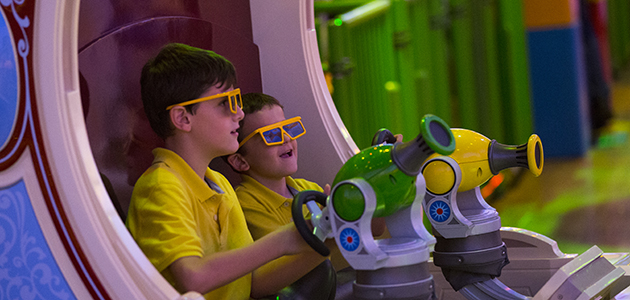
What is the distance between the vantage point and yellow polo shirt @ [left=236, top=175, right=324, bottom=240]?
121 centimetres

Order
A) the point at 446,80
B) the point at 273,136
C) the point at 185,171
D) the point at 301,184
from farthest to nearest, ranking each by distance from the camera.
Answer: the point at 446,80, the point at 301,184, the point at 273,136, the point at 185,171

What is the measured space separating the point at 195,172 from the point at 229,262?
0.20 meters

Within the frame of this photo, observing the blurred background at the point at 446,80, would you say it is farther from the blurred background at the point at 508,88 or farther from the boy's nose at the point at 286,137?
the boy's nose at the point at 286,137

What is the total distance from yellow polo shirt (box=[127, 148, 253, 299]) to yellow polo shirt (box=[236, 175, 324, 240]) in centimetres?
9

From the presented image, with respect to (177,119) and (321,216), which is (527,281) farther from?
(177,119)

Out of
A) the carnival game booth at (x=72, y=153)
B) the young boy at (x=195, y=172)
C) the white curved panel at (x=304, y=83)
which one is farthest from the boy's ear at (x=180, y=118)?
the white curved panel at (x=304, y=83)

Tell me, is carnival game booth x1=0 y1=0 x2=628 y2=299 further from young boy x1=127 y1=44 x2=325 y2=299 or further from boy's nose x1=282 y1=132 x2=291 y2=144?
boy's nose x1=282 y1=132 x2=291 y2=144

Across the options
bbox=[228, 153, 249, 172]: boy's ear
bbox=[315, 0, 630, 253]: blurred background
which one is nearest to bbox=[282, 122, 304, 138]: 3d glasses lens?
bbox=[228, 153, 249, 172]: boy's ear

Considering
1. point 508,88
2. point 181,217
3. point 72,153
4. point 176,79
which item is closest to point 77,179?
point 72,153

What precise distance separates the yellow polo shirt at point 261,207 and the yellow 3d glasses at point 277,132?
0.29ft

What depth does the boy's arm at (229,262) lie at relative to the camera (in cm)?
89

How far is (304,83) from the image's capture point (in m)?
1.45

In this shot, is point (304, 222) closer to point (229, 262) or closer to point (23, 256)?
point (229, 262)

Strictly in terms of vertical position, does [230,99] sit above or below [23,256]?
above
